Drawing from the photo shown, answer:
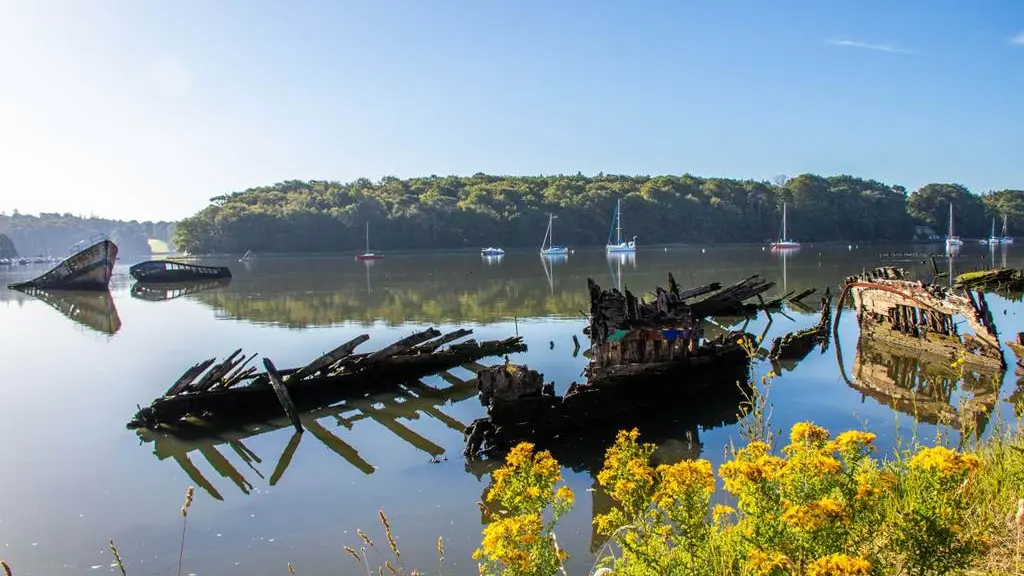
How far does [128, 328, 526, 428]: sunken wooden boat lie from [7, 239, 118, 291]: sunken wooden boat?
41537 millimetres

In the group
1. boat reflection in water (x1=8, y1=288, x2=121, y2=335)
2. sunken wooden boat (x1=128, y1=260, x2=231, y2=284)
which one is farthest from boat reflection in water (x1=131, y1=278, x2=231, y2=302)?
boat reflection in water (x1=8, y1=288, x2=121, y2=335)

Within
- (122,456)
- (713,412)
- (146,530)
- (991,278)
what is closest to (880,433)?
(713,412)

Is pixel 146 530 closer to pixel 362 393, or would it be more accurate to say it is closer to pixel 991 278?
pixel 362 393

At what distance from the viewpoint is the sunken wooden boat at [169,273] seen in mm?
56750

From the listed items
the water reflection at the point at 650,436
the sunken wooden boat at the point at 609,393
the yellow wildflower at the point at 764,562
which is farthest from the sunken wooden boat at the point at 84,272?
the yellow wildflower at the point at 764,562

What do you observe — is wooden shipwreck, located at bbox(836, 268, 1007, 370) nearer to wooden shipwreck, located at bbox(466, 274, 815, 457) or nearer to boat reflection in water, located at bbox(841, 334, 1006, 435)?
boat reflection in water, located at bbox(841, 334, 1006, 435)

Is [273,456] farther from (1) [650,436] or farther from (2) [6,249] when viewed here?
(2) [6,249]

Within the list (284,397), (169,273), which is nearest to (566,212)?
(169,273)

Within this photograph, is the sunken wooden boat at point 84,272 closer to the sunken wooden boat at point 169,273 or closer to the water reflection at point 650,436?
the sunken wooden boat at point 169,273

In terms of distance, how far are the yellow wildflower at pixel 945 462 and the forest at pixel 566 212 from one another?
109 m

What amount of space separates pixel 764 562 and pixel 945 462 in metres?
1.22

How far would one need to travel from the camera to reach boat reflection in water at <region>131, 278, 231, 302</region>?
4506cm

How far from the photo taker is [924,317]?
833 inches

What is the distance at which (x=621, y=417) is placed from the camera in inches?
509
